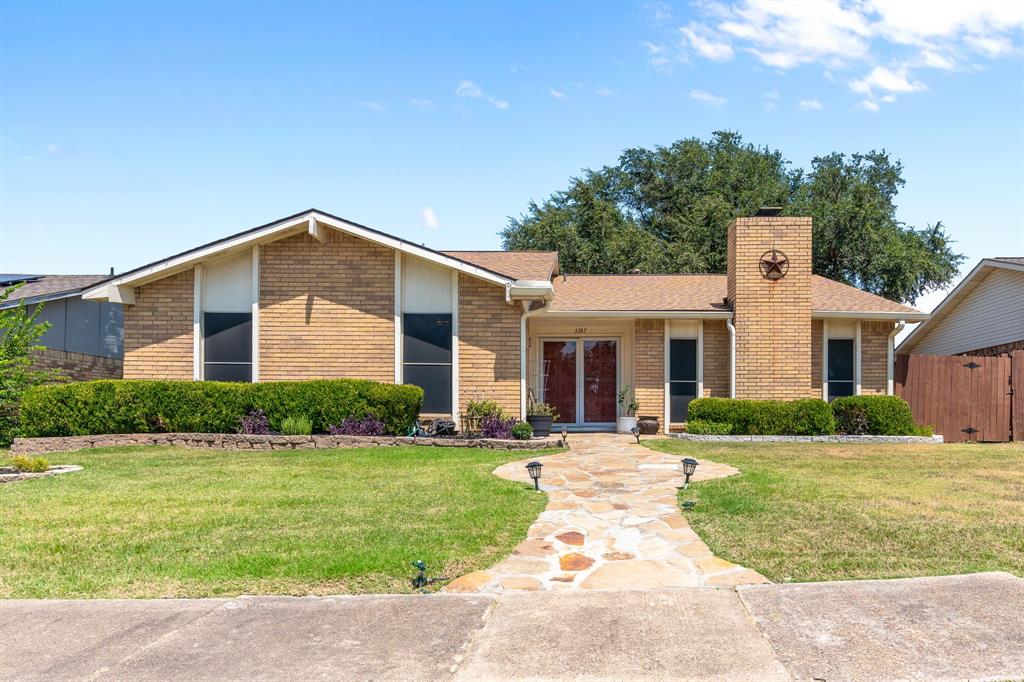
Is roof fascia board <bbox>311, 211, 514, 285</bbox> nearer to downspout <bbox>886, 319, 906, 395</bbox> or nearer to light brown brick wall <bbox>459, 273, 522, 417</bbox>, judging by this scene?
light brown brick wall <bbox>459, 273, 522, 417</bbox>

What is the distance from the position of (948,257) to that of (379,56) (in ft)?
100

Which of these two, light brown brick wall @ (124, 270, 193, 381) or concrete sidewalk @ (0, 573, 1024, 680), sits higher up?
light brown brick wall @ (124, 270, 193, 381)

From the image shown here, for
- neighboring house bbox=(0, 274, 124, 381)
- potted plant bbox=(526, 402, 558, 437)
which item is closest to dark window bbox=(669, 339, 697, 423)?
potted plant bbox=(526, 402, 558, 437)

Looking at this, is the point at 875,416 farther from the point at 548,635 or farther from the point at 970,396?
the point at 548,635

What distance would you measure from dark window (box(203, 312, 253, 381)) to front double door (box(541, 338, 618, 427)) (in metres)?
6.90

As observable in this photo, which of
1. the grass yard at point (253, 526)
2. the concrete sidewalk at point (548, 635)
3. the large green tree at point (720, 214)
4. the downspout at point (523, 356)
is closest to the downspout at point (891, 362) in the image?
the downspout at point (523, 356)

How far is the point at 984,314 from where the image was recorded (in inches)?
744

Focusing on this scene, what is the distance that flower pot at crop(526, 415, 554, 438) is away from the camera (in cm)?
1432

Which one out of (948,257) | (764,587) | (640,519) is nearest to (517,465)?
(640,519)

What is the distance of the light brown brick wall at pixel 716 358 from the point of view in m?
16.0

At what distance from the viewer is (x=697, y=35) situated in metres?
14.5

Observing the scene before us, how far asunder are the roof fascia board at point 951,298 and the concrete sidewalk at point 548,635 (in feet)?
50.3

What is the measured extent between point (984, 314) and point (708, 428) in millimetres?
10341

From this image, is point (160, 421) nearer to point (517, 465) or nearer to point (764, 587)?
point (517, 465)
